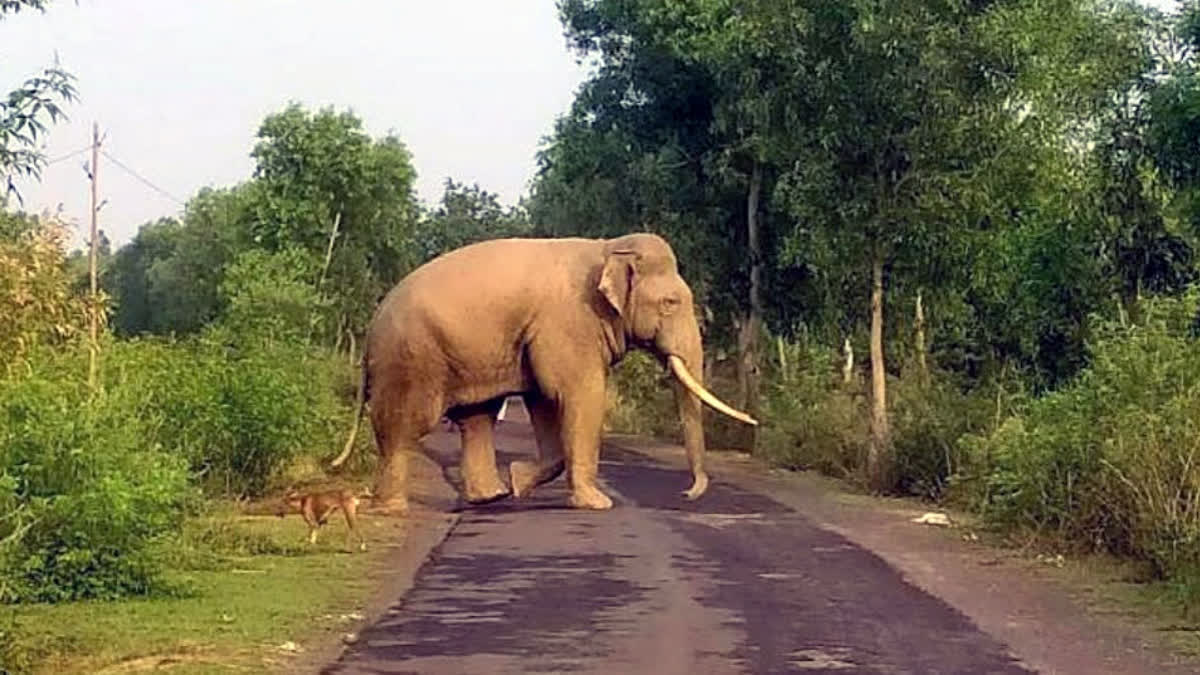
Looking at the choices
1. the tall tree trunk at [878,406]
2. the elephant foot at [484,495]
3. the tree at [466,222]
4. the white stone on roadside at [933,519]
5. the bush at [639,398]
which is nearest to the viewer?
the white stone on roadside at [933,519]

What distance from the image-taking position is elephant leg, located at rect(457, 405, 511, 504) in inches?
944

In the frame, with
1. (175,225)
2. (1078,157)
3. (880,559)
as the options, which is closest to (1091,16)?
(1078,157)

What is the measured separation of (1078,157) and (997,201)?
4304 millimetres

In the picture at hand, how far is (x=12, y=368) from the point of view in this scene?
11430 millimetres

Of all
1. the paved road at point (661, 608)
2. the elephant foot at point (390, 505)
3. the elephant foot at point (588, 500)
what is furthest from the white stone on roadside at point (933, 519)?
the elephant foot at point (390, 505)

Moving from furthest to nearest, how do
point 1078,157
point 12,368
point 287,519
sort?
point 1078,157, point 287,519, point 12,368

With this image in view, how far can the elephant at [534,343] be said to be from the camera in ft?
75.8

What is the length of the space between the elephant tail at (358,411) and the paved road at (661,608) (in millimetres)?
3731

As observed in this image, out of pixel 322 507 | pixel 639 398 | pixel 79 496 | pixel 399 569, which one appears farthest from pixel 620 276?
pixel 639 398

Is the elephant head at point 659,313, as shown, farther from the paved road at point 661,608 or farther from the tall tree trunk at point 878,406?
the tall tree trunk at point 878,406

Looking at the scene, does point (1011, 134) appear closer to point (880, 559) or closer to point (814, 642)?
point (880, 559)

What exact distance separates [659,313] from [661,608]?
9.76 meters

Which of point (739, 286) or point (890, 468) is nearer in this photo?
point (890, 468)

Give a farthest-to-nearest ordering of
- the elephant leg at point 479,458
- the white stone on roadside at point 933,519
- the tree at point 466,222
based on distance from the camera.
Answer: the tree at point 466,222 → the elephant leg at point 479,458 → the white stone on roadside at point 933,519
